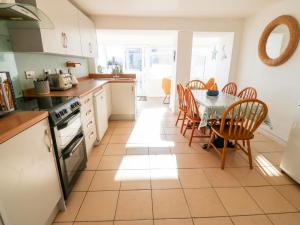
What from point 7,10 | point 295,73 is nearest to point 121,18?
point 7,10

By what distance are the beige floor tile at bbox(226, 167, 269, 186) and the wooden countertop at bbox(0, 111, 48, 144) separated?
1.95 metres

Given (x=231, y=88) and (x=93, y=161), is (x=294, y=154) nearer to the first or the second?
(x=231, y=88)

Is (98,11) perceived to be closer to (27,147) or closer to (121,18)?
(121,18)

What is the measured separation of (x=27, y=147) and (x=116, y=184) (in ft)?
3.23

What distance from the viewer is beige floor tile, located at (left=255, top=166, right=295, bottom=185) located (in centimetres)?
173

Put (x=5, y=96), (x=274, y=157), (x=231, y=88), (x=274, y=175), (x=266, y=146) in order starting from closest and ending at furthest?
(x=5, y=96) → (x=274, y=175) → (x=274, y=157) → (x=266, y=146) → (x=231, y=88)

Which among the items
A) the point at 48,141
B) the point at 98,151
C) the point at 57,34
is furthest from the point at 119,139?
the point at 57,34

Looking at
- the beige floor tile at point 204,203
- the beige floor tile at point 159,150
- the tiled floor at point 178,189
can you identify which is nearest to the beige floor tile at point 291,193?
the tiled floor at point 178,189

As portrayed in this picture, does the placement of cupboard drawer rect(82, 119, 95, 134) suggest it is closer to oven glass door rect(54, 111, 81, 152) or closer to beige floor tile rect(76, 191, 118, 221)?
oven glass door rect(54, 111, 81, 152)

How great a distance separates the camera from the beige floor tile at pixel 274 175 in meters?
1.73

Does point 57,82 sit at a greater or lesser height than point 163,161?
greater

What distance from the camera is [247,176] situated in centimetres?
181

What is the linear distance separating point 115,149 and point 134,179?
0.70 m

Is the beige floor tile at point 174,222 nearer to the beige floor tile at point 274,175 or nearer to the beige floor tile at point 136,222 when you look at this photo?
the beige floor tile at point 136,222
